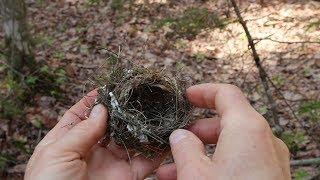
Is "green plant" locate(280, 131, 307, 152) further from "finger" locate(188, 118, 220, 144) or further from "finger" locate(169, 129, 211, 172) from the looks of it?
"finger" locate(169, 129, 211, 172)

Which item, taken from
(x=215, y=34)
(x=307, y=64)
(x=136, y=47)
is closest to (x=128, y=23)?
(x=136, y=47)

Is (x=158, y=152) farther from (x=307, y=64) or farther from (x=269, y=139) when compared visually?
(x=307, y=64)

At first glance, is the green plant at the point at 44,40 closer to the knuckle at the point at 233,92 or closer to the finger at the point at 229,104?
the finger at the point at 229,104

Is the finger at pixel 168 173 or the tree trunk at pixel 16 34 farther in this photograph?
the tree trunk at pixel 16 34

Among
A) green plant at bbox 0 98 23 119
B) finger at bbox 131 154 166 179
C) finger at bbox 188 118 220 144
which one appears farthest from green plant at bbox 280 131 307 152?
green plant at bbox 0 98 23 119

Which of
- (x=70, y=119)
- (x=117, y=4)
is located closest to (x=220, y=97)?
(x=70, y=119)

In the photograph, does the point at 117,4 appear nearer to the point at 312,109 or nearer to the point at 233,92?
the point at 312,109

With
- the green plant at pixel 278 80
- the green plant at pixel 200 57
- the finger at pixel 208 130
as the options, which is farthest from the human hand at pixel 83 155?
the green plant at pixel 200 57

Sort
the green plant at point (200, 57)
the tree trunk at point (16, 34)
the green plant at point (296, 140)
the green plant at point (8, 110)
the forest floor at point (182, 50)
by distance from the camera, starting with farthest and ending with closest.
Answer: the green plant at point (200, 57) < the tree trunk at point (16, 34) < the green plant at point (8, 110) < the forest floor at point (182, 50) < the green plant at point (296, 140)
